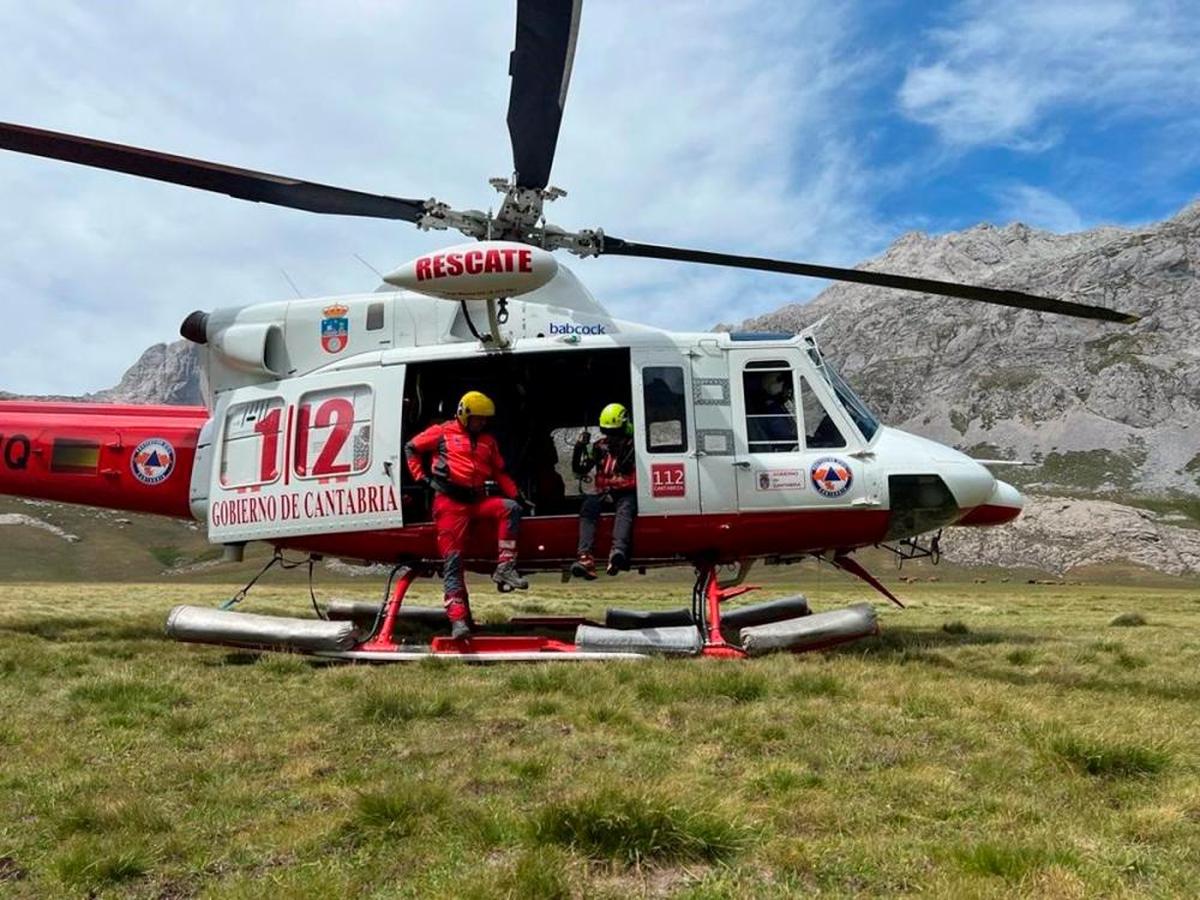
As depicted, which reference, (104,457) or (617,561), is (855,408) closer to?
(617,561)

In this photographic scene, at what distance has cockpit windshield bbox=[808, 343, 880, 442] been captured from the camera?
34.5ft

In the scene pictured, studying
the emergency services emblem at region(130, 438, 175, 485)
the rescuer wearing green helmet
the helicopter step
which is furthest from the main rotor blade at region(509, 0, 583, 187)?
the emergency services emblem at region(130, 438, 175, 485)

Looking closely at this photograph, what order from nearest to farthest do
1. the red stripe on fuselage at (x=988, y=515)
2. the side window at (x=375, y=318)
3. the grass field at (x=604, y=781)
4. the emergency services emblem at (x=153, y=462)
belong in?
the grass field at (x=604, y=781)
the red stripe on fuselage at (x=988, y=515)
the side window at (x=375, y=318)
the emergency services emblem at (x=153, y=462)

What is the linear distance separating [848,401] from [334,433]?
6.38 meters

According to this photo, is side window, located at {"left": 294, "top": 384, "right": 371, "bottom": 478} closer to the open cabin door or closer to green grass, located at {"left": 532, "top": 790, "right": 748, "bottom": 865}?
the open cabin door

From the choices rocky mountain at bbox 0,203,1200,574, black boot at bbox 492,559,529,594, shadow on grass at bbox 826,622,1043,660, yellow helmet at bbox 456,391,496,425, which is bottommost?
shadow on grass at bbox 826,622,1043,660

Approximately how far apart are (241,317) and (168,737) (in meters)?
7.20

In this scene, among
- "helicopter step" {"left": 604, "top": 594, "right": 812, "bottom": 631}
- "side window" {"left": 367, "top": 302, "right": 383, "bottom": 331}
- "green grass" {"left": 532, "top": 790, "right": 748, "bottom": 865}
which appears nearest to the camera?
"green grass" {"left": 532, "top": 790, "right": 748, "bottom": 865}

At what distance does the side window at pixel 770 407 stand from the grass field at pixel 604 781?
309 cm

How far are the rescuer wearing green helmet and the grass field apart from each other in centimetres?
194

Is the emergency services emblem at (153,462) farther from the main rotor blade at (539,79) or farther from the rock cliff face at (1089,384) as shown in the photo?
the rock cliff face at (1089,384)

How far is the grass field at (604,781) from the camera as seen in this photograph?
351cm

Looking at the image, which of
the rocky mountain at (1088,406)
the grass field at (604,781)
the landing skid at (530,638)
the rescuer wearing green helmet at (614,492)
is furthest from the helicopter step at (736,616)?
the rocky mountain at (1088,406)

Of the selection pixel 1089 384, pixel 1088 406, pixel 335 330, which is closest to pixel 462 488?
pixel 335 330
